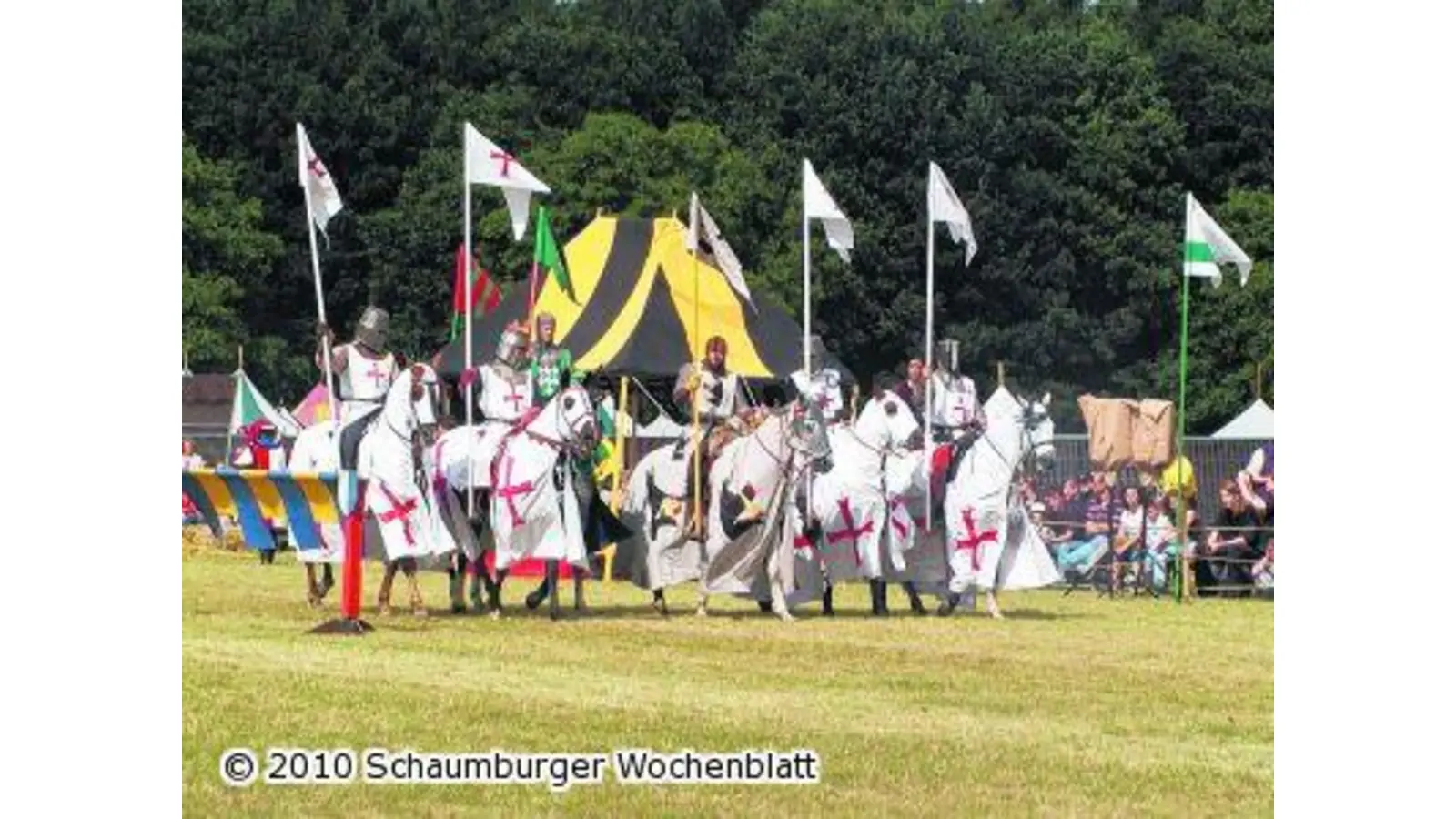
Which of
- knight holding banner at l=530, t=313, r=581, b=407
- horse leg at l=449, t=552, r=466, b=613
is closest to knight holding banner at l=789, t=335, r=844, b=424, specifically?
knight holding banner at l=530, t=313, r=581, b=407

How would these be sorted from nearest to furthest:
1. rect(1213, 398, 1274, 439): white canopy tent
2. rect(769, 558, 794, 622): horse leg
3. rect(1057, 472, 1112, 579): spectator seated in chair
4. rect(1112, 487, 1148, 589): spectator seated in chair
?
rect(769, 558, 794, 622): horse leg
rect(1112, 487, 1148, 589): spectator seated in chair
rect(1057, 472, 1112, 579): spectator seated in chair
rect(1213, 398, 1274, 439): white canopy tent

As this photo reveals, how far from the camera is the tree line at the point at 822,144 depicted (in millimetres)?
64750

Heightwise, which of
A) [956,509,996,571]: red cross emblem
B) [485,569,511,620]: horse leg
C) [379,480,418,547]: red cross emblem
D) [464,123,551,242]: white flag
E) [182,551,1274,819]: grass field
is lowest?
[182,551,1274,819]: grass field

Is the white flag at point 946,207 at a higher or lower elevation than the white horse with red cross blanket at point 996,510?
higher

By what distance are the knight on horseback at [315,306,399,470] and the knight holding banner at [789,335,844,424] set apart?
13.8ft

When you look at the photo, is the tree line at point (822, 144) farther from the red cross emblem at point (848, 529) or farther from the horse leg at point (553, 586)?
the horse leg at point (553, 586)

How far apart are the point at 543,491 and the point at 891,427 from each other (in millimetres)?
4287

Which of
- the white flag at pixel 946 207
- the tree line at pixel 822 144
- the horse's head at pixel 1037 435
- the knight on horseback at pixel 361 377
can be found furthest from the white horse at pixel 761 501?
the tree line at pixel 822 144

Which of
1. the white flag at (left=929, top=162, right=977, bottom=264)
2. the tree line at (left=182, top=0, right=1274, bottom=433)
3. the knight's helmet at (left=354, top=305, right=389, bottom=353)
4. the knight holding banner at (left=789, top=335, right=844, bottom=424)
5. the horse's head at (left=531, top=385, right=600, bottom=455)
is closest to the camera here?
the knight's helmet at (left=354, top=305, right=389, bottom=353)

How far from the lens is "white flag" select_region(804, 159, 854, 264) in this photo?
34.8m

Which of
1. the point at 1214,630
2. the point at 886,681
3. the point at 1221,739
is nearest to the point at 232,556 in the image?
the point at 1214,630

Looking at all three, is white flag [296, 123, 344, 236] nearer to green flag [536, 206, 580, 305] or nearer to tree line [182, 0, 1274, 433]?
green flag [536, 206, 580, 305]

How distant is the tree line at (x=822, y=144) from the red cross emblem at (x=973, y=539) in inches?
1140

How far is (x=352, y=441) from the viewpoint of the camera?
30453 mm
